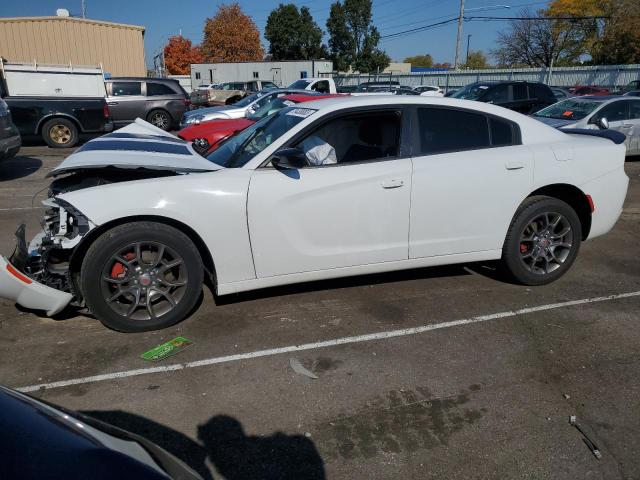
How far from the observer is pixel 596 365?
339cm

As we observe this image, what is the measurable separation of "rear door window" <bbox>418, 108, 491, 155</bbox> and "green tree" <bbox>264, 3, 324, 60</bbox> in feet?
204

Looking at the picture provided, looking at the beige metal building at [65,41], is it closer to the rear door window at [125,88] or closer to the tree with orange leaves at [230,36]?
the rear door window at [125,88]

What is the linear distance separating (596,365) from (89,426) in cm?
311

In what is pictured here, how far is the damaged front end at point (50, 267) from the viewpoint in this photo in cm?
342

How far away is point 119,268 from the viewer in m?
3.59

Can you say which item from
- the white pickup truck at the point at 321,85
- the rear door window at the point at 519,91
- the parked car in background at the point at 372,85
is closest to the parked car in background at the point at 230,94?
the parked car in background at the point at 372,85

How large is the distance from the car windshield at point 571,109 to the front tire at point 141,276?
9.76 m

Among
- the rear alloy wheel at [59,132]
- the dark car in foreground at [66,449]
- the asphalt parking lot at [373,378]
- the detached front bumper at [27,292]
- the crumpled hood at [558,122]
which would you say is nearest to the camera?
the dark car in foreground at [66,449]

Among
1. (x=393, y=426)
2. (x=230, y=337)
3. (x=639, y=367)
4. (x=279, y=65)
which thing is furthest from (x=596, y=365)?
(x=279, y=65)

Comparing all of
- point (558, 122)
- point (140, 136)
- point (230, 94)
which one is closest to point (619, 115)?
point (558, 122)

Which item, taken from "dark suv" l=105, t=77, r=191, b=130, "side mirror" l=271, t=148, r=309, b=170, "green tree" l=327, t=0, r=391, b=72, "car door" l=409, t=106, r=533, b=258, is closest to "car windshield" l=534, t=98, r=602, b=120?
"car door" l=409, t=106, r=533, b=258

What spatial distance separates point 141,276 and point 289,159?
132 cm

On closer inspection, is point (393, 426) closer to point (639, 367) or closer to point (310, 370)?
point (310, 370)

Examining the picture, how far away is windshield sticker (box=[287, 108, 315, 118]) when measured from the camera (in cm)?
406
